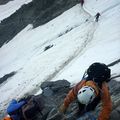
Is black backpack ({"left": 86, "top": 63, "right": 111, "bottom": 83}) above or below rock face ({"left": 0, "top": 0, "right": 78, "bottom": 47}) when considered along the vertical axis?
above

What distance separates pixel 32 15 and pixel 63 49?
1783 centimetres

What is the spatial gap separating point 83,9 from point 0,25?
12387 millimetres

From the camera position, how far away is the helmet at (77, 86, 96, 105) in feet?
20.0

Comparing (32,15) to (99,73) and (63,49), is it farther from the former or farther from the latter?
(99,73)

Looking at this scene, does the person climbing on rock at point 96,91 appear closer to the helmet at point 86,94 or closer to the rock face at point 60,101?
the helmet at point 86,94

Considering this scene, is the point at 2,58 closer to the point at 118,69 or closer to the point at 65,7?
the point at 65,7

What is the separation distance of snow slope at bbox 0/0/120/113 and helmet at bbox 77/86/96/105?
7.00 metres

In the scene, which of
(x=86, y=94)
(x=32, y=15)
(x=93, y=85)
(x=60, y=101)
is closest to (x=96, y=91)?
(x=93, y=85)

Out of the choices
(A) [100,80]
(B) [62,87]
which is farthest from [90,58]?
(A) [100,80]

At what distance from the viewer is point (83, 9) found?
125ft

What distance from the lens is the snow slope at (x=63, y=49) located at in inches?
768

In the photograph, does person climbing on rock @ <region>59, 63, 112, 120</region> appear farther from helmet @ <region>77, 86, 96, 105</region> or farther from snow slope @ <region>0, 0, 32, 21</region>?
snow slope @ <region>0, 0, 32, 21</region>

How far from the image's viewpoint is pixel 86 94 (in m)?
6.10

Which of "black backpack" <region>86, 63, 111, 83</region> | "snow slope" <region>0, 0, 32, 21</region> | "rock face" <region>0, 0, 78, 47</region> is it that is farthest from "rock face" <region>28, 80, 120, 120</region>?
"snow slope" <region>0, 0, 32, 21</region>
